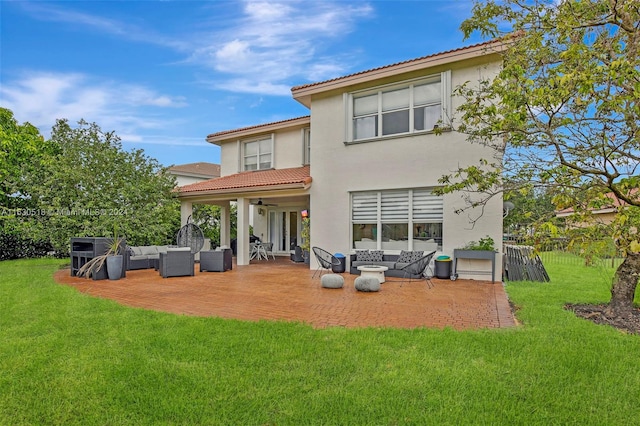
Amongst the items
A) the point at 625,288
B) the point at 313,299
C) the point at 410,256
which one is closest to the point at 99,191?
the point at 313,299

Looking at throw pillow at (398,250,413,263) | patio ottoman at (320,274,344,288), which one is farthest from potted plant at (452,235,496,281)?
patio ottoman at (320,274,344,288)

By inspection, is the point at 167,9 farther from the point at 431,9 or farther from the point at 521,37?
the point at 521,37

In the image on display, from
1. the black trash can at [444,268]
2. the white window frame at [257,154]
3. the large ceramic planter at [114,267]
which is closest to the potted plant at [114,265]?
the large ceramic planter at [114,267]

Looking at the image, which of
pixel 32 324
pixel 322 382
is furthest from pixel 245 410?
pixel 32 324

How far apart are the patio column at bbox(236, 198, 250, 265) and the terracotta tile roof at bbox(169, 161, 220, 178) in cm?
1673

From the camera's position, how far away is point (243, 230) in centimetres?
1523

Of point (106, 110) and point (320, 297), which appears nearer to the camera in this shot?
point (320, 297)

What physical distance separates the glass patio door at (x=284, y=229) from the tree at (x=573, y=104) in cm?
1372

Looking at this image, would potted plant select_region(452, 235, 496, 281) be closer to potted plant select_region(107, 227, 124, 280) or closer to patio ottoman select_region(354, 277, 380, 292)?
patio ottoman select_region(354, 277, 380, 292)

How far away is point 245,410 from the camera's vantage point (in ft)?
10.9

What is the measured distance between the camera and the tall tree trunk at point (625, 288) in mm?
6586

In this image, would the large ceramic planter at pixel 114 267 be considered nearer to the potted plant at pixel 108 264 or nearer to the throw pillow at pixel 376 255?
the potted plant at pixel 108 264

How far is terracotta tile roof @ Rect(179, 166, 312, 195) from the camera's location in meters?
13.6

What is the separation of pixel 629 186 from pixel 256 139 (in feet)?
48.6
